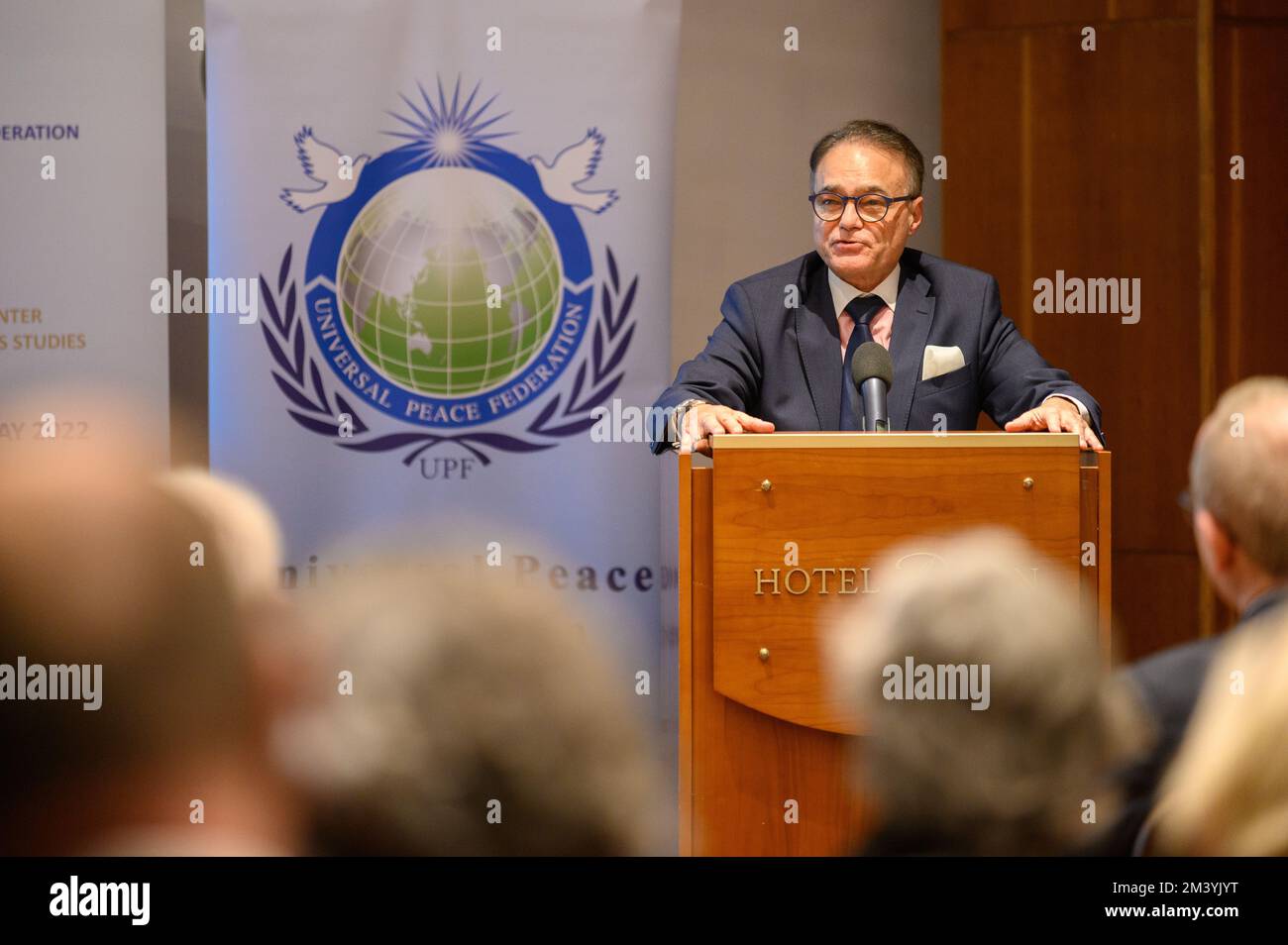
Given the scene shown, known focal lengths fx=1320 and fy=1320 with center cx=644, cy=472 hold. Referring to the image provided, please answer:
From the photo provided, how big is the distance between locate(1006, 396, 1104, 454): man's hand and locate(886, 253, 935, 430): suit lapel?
0.49m

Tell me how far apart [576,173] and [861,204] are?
1.59m

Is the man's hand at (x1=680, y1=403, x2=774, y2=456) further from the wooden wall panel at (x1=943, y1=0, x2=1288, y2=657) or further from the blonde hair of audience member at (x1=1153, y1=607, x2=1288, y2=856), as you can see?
the wooden wall panel at (x1=943, y1=0, x2=1288, y2=657)

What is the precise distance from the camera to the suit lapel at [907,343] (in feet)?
9.72

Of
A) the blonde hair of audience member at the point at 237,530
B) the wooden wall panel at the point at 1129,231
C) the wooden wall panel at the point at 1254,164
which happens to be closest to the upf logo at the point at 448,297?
the wooden wall panel at the point at 1129,231

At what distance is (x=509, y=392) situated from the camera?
173 inches

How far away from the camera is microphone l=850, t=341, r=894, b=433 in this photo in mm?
2400

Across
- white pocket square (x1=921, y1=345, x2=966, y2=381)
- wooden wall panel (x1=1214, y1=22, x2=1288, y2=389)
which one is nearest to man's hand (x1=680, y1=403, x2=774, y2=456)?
white pocket square (x1=921, y1=345, x2=966, y2=381)

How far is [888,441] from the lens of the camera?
216cm

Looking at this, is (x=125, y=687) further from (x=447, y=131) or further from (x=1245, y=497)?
(x=447, y=131)

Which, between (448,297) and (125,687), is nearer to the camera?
(125,687)

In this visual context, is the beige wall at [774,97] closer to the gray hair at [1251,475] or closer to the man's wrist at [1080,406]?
the man's wrist at [1080,406]

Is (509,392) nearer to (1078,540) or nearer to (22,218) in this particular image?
(22,218)

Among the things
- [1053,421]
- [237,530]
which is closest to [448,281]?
[1053,421]

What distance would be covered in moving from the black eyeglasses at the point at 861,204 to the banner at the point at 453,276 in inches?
55.0
